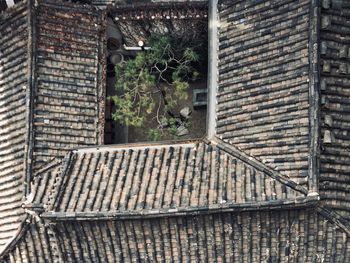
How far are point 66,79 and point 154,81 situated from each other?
11.2 ft

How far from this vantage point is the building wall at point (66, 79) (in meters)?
17.5

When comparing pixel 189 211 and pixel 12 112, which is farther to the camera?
pixel 12 112

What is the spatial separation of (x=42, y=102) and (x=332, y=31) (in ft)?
31.0

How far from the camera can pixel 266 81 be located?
53.2 ft

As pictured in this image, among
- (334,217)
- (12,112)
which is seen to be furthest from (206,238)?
(12,112)

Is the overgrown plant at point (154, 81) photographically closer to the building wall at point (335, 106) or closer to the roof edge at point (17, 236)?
the roof edge at point (17, 236)

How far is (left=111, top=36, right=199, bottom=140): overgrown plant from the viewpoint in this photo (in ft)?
Answer: 63.3

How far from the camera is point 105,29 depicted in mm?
19094

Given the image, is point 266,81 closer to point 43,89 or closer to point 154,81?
point 154,81

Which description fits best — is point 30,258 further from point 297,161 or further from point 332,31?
point 332,31

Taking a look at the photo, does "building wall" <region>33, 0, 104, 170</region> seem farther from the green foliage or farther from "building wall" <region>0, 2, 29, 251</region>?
the green foliage

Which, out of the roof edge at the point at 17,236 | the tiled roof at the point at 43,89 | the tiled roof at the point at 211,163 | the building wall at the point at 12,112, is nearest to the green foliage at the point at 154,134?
the tiled roof at the point at 43,89

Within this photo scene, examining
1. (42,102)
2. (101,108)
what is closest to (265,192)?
(101,108)

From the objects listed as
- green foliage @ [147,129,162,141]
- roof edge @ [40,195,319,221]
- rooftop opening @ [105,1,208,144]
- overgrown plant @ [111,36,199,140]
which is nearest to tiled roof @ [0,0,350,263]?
roof edge @ [40,195,319,221]
